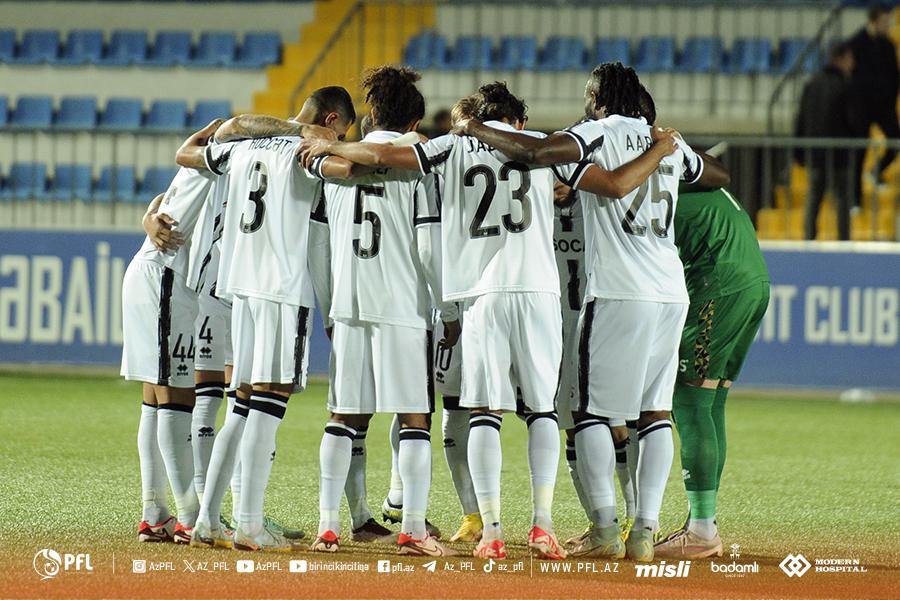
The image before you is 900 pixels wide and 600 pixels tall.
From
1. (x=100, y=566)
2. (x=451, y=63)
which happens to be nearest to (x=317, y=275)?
(x=100, y=566)

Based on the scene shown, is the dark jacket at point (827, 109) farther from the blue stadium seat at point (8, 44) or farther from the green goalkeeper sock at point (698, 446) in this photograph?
the blue stadium seat at point (8, 44)

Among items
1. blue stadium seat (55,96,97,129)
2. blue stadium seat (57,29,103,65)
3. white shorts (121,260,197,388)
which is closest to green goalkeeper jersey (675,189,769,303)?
white shorts (121,260,197,388)

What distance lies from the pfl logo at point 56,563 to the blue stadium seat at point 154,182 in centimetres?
1066

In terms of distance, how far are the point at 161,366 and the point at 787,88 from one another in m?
14.0

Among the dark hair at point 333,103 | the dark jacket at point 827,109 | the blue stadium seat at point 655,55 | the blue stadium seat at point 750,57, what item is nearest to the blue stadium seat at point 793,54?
the blue stadium seat at point 750,57

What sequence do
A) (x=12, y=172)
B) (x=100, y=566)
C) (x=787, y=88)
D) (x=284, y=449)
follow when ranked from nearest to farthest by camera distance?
(x=100, y=566) → (x=284, y=449) → (x=12, y=172) → (x=787, y=88)

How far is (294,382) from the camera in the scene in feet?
19.7

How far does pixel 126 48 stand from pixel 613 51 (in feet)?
22.3

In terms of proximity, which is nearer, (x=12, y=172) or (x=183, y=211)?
(x=183, y=211)

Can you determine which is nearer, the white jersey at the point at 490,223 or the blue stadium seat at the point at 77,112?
the white jersey at the point at 490,223

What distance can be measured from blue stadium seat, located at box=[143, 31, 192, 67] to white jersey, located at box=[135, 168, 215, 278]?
45.5 ft

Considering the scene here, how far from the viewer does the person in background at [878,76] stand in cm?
1562

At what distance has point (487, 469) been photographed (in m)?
5.82

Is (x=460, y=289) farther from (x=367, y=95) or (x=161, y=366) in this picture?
(x=161, y=366)
